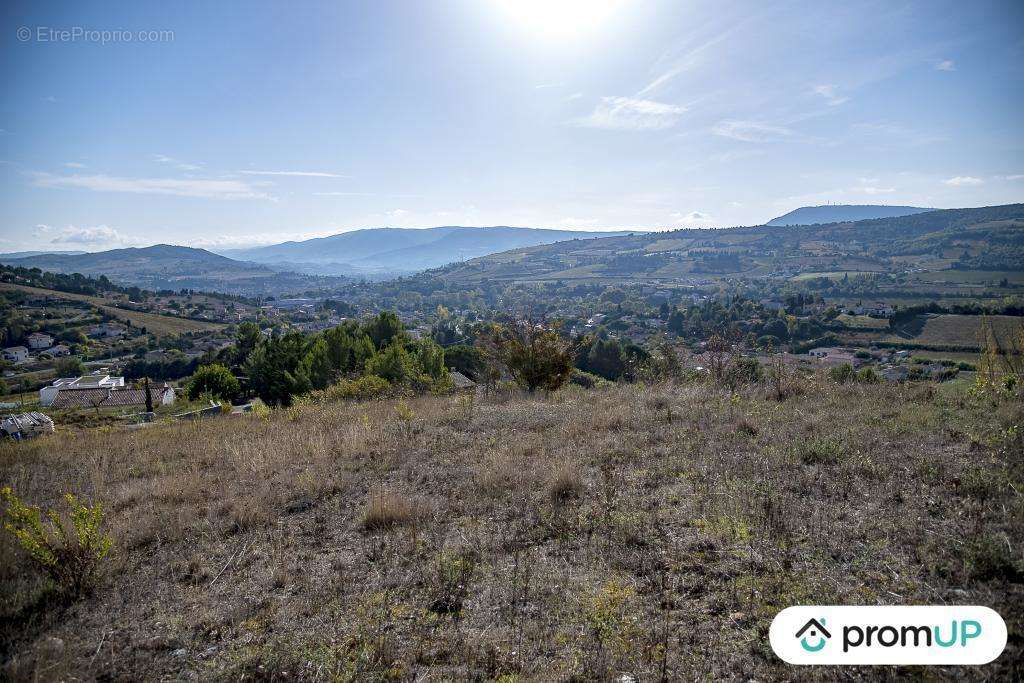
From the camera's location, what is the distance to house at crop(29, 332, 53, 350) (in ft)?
250

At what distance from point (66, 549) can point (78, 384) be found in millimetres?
66963

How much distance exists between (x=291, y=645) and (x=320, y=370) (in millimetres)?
30364

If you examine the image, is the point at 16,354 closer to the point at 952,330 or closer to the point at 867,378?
the point at 867,378

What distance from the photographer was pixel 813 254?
142125mm

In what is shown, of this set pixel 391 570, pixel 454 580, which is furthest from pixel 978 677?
pixel 391 570

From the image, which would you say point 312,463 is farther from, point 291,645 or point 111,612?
point 291,645

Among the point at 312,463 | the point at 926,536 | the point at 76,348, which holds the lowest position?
the point at 76,348

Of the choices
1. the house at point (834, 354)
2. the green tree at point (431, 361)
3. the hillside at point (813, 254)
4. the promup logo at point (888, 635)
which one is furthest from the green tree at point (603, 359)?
the hillside at point (813, 254)

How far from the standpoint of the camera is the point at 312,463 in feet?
22.4

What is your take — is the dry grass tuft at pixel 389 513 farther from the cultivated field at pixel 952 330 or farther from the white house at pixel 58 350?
the white house at pixel 58 350

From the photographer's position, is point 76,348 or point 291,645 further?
point 76,348

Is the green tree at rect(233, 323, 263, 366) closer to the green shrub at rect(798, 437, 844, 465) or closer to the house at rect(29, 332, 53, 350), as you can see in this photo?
the house at rect(29, 332, 53, 350)

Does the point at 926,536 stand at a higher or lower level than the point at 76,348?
higher

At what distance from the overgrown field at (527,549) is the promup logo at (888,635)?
0.31 feet
